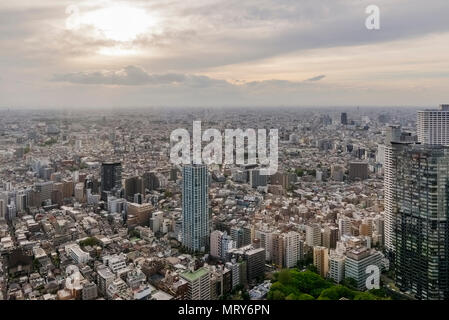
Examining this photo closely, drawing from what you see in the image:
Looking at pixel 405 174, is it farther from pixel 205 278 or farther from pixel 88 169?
pixel 88 169

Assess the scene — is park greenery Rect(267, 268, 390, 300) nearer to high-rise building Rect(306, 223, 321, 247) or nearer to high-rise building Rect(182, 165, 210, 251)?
high-rise building Rect(306, 223, 321, 247)

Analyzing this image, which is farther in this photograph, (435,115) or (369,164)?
(369,164)

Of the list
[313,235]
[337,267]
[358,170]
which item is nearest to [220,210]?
[313,235]

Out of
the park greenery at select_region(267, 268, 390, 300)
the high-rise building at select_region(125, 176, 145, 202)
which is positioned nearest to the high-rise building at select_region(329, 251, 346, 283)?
the park greenery at select_region(267, 268, 390, 300)

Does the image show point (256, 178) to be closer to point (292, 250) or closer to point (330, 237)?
point (330, 237)

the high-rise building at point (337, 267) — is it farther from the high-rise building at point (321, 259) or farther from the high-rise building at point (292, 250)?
the high-rise building at point (292, 250)
